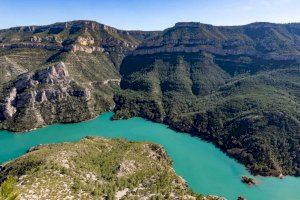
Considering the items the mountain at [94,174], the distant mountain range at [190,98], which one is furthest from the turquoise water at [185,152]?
the mountain at [94,174]

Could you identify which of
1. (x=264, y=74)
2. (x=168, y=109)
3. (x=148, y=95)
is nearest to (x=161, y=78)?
(x=148, y=95)

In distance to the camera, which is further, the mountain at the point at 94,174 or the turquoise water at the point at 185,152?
the turquoise water at the point at 185,152

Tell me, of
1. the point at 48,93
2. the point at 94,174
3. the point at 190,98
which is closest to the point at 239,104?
the point at 190,98

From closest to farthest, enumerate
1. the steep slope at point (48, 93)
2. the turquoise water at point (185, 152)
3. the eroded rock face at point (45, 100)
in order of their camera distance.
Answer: the turquoise water at point (185, 152) → the eroded rock face at point (45, 100) → the steep slope at point (48, 93)

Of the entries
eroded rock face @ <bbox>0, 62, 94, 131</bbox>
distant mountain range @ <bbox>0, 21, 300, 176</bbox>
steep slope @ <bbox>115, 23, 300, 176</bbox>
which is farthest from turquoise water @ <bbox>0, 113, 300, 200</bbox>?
eroded rock face @ <bbox>0, 62, 94, 131</bbox>

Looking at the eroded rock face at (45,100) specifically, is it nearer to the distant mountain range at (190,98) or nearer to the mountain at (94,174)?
the distant mountain range at (190,98)

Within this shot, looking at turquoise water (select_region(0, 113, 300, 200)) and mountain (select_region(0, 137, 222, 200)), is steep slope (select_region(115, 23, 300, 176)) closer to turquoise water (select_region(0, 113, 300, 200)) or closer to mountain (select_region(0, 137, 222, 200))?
turquoise water (select_region(0, 113, 300, 200))

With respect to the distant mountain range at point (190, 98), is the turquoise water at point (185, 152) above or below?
below
